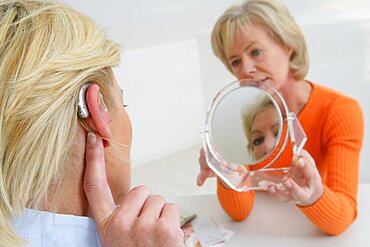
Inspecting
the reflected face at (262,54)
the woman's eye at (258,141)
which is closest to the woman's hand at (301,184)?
the woman's eye at (258,141)

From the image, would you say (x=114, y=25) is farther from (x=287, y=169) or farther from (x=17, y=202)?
(x=17, y=202)

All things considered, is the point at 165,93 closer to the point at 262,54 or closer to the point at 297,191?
the point at 262,54

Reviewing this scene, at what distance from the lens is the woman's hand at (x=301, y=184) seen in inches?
58.4

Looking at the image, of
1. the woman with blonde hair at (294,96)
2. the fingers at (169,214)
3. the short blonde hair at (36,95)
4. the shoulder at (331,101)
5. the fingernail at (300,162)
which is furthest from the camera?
the shoulder at (331,101)

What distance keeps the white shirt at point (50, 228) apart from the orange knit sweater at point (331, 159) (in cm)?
86

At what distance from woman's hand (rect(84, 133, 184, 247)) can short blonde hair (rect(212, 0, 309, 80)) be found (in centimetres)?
113

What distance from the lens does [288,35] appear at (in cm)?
179

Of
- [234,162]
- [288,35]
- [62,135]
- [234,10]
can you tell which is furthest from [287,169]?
[62,135]

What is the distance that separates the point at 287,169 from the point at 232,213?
28 centimetres

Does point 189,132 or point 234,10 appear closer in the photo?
point 234,10

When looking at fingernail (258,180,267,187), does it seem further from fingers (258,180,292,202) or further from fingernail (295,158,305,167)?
fingernail (295,158,305,167)

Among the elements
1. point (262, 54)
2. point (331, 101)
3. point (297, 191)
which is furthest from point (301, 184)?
point (262, 54)

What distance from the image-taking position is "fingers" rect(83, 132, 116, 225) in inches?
29.6

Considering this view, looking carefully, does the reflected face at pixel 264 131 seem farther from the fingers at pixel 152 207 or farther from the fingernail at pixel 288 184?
the fingers at pixel 152 207
